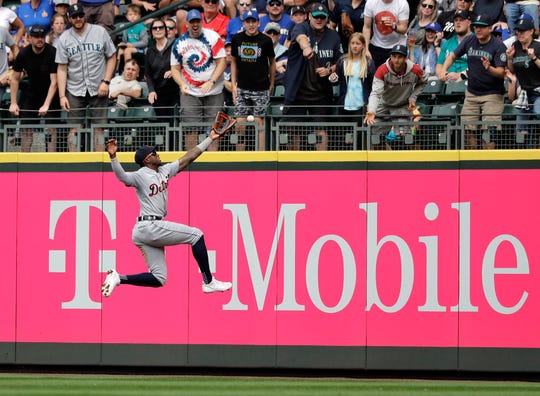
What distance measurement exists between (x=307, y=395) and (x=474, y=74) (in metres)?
5.04

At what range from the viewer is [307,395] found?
43.7 feet

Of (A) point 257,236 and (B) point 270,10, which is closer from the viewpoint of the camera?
(A) point 257,236

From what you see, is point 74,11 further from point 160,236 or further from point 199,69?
point 160,236

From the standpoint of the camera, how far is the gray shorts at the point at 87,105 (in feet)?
55.2

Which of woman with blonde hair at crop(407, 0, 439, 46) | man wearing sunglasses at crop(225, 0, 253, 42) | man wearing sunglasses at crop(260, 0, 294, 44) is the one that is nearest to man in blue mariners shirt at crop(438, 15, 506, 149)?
woman with blonde hair at crop(407, 0, 439, 46)

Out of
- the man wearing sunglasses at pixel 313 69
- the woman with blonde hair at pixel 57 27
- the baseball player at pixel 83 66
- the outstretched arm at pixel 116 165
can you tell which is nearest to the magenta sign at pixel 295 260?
the man wearing sunglasses at pixel 313 69

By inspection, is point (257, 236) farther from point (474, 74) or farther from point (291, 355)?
point (474, 74)

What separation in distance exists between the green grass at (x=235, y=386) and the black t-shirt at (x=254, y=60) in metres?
3.93

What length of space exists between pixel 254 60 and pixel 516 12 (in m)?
4.02

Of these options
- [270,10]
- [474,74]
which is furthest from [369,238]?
[270,10]

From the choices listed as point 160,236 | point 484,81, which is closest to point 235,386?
point 160,236

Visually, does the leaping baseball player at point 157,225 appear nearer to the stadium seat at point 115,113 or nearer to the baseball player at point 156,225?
the baseball player at point 156,225

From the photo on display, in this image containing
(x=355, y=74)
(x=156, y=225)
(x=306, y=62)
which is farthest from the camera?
(x=306, y=62)

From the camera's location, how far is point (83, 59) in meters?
17.0
